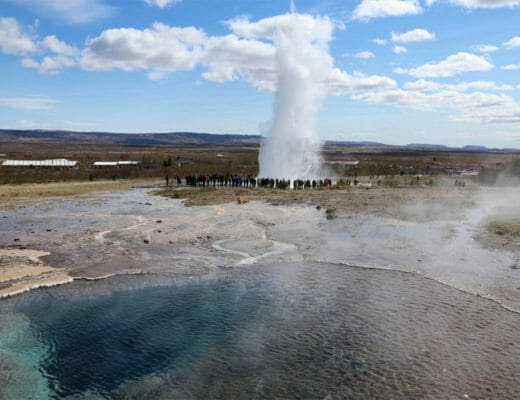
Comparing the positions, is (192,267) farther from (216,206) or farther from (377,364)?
(216,206)

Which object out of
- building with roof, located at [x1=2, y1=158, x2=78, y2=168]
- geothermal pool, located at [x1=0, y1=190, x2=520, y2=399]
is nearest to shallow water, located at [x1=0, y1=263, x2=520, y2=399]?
geothermal pool, located at [x1=0, y1=190, x2=520, y2=399]

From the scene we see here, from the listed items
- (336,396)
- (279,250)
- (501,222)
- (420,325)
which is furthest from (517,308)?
(501,222)

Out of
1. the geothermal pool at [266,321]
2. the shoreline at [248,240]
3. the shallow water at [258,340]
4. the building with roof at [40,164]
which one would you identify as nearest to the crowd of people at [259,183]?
the shoreline at [248,240]

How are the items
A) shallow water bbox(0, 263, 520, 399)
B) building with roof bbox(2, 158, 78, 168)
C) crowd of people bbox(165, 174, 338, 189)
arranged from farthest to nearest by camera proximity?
1. building with roof bbox(2, 158, 78, 168)
2. crowd of people bbox(165, 174, 338, 189)
3. shallow water bbox(0, 263, 520, 399)

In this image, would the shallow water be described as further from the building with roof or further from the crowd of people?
the building with roof

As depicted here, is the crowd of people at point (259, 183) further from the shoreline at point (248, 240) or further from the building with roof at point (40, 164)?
the building with roof at point (40, 164)
